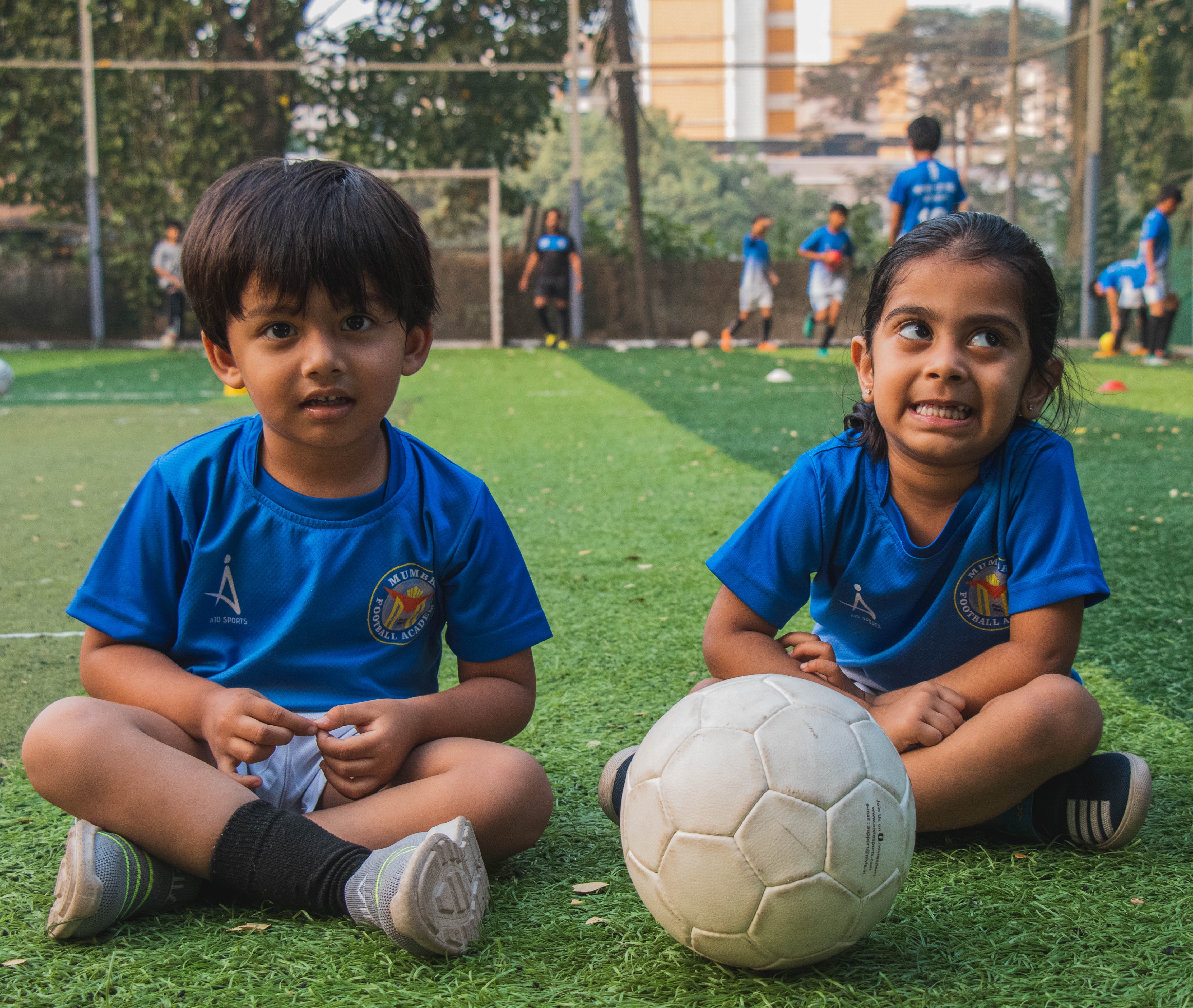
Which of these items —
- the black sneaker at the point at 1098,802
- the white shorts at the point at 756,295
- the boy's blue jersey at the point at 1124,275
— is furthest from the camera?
the white shorts at the point at 756,295

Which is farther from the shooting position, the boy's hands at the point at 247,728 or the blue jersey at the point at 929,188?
the blue jersey at the point at 929,188

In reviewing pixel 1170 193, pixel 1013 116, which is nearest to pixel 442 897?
pixel 1170 193

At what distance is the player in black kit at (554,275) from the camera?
14.9 meters

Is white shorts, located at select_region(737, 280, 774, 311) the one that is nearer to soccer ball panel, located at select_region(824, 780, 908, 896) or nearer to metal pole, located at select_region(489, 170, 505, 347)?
metal pole, located at select_region(489, 170, 505, 347)

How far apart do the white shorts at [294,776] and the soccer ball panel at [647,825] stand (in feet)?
1.58

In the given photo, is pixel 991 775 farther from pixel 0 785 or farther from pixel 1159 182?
pixel 1159 182

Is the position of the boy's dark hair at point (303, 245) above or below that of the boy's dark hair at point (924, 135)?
below

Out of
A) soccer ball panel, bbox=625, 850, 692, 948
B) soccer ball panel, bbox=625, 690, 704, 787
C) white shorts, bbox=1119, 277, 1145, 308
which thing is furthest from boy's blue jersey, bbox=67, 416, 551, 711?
white shorts, bbox=1119, 277, 1145, 308

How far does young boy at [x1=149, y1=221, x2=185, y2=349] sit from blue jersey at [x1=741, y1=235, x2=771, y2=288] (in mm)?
6814

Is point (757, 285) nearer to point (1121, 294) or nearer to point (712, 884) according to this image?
point (1121, 294)

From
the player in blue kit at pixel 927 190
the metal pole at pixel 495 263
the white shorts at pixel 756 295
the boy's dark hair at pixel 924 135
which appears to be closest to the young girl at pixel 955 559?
the boy's dark hair at pixel 924 135

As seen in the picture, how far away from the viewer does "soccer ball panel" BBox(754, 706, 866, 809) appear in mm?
1383

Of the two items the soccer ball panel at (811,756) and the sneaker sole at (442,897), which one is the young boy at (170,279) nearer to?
the sneaker sole at (442,897)

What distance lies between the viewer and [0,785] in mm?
2061
